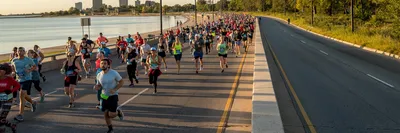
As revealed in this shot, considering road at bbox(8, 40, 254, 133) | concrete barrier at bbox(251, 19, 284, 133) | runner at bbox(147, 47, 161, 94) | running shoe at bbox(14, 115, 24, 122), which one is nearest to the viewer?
concrete barrier at bbox(251, 19, 284, 133)

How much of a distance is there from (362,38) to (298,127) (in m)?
29.5

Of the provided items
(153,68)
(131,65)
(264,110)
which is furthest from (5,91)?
(131,65)

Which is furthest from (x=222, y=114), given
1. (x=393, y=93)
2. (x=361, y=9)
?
(x=361, y=9)

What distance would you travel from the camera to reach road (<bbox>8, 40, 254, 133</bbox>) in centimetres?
912

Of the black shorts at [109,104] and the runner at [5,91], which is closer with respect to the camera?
the black shorts at [109,104]

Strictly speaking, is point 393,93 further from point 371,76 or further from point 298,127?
point 298,127

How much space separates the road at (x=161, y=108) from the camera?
9125 millimetres

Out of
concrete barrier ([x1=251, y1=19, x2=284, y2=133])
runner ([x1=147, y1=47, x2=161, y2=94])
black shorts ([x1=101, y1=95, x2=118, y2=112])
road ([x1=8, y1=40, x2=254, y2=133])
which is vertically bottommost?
road ([x1=8, y1=40, x2=254, y2=133])

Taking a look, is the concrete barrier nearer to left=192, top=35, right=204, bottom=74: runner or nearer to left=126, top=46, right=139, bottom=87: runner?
left=126, top=46, right=139, bottom=87: runner

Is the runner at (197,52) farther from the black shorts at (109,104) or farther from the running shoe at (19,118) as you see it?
the black shorts at (109,104)

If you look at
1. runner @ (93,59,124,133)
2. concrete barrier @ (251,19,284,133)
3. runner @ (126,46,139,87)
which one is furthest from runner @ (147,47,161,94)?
runner @ (93,59,124,133)

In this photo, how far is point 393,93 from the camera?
496 inches

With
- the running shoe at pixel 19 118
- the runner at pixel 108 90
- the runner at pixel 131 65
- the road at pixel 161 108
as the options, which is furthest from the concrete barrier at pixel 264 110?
the running shoe at pixel 19 118

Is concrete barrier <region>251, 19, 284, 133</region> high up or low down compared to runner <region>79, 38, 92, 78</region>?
down
